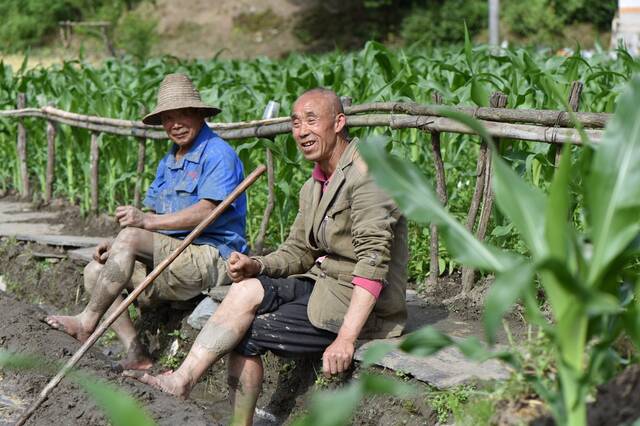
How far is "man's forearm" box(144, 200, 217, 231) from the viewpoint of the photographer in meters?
5.47

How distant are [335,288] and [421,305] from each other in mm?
1265

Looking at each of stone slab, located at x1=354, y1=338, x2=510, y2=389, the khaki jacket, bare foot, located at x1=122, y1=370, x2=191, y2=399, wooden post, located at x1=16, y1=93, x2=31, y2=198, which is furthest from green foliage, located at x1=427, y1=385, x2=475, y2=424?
wooden post, located at x1=16, y1=93, x2=31, y2=198

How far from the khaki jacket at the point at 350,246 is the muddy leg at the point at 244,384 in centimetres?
39

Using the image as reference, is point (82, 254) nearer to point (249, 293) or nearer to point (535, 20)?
point (249, 293)

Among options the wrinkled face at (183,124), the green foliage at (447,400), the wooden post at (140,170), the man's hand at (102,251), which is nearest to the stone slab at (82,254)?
the wooden post at (140,170)

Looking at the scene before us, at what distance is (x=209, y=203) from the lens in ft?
18.1

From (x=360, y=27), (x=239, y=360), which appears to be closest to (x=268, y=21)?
(x=360, y=27)

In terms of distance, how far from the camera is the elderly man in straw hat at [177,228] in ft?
18.1

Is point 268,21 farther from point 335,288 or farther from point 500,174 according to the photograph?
point 500,174

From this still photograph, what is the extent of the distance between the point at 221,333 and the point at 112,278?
1.11 metres

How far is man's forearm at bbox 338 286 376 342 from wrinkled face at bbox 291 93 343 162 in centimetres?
65

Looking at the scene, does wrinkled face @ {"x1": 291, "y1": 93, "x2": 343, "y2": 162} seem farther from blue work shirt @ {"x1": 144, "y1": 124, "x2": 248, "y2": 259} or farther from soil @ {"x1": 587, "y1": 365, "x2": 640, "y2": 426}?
soil @ {"x1": 587, "y1": 365, "x2": 640, "y2": 426}

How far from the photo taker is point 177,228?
5.49 metres

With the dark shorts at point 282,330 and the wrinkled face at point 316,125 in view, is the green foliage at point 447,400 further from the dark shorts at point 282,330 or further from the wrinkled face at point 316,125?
the wrinkled face at point 316,125
